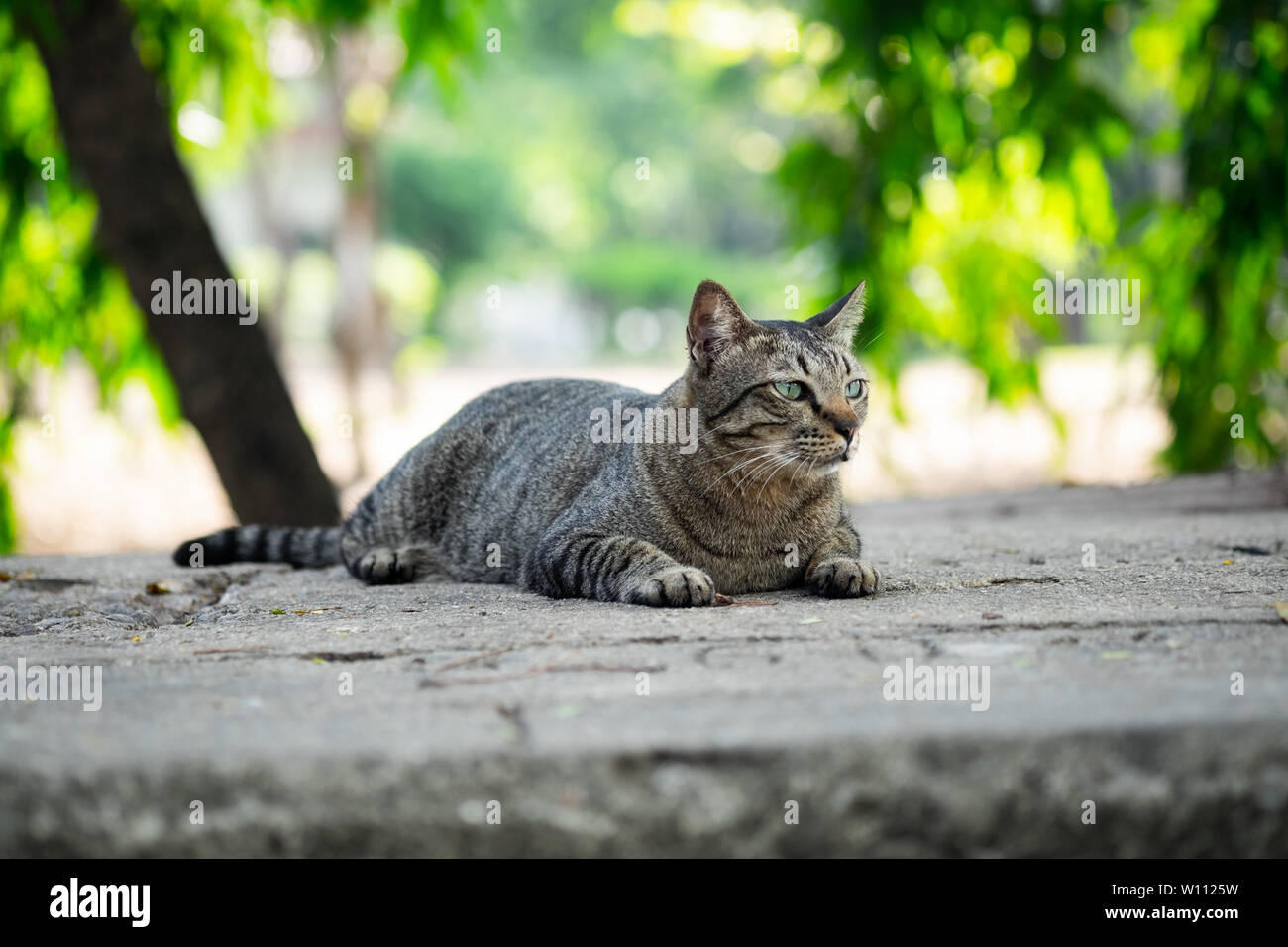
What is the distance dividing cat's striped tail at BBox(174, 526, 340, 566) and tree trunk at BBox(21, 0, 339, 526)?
111cm

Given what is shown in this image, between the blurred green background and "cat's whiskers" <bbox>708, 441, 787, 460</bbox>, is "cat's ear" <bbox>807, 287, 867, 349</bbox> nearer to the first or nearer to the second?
"cat's whiskers" <bbox>708, 441, 787, 460</bbox>

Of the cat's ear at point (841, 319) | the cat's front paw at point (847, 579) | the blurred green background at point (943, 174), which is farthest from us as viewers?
the blurred green background at point (943, 174)

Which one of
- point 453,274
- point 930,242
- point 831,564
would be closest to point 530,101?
point 453,274

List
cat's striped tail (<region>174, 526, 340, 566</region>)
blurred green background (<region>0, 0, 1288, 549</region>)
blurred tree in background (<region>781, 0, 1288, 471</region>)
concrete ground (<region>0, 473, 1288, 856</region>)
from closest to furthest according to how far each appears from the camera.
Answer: concrete ground (<region>0, 473, 1288, 856</region>) < cat's striped tail (<region>174, 526, 340, 566</region>) < blurred tree in background (<region>781, 0, 1288, 471</region>) < blurred green background (<region>0, 0, 1288, 549</region>)

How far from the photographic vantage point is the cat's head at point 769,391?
310 centimetres

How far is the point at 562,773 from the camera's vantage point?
169 cm

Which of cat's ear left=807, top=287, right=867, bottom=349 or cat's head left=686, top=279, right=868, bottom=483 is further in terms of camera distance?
cat's ear left=807, top=287, right=867, bottom=349

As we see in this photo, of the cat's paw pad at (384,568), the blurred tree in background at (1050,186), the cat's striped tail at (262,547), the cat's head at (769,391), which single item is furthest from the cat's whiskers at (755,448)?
the blurred tree in background at (1050,186)

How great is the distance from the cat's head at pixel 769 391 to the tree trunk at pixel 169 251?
8.56 feet

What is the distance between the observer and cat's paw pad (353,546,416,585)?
374 cm

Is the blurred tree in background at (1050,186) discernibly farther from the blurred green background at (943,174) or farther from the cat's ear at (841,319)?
the cat's ear at (841,319)

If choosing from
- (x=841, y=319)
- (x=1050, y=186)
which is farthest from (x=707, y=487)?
(x=1050, y=186)

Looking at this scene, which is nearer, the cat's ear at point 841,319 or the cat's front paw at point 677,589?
the cat's front paw at point 677,589

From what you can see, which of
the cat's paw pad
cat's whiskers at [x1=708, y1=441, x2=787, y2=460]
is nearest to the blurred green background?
the cat's paw pad
